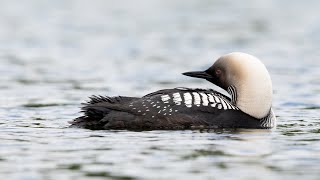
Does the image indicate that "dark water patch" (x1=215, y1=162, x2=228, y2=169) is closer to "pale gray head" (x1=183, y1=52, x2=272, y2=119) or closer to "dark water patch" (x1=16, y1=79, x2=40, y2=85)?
"pale gray head" (x1=183, y1=52, x2=272, y2=119)

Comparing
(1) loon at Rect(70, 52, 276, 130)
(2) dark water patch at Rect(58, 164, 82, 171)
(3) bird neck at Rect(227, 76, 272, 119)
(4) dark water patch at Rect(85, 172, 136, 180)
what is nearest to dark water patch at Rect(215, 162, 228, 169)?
(4) dark water patch at Rect(85, 172, 136, 180)

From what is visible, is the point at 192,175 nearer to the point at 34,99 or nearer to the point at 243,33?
the point at 34,99

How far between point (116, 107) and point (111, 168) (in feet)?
6.87

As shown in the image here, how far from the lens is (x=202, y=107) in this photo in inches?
418

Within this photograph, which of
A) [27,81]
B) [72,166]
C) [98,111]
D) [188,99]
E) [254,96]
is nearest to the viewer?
[72,166]

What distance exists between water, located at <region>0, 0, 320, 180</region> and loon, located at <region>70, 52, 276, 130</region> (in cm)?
18

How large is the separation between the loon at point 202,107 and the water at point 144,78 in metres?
0.18

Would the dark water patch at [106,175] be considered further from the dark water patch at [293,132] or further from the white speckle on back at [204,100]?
the dark water patch at [293,132]

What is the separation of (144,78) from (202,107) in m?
5.96

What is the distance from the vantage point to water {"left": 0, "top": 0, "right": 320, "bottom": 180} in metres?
8.72

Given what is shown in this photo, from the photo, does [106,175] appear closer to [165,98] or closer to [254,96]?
[165,98]

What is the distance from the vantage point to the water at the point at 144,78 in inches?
343

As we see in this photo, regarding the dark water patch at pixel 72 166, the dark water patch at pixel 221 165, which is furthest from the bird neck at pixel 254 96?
the dark water patch at pixel 72 166

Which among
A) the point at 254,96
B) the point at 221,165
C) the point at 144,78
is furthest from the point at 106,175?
the point at 144,78
